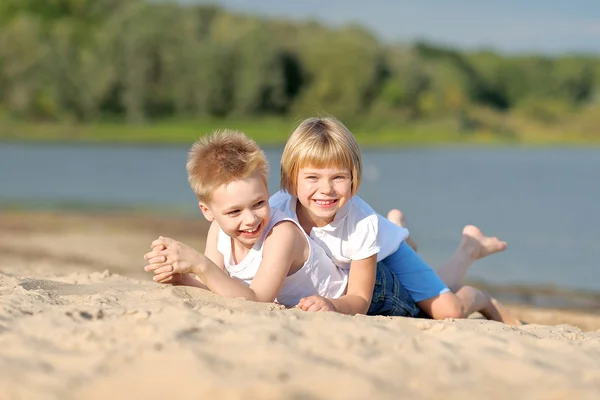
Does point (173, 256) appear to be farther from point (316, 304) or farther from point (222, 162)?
point (316, 304)

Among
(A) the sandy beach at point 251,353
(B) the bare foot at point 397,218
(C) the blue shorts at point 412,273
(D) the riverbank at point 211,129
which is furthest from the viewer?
(D) the riverbank at point 211,129

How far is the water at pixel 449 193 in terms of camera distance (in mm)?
12102

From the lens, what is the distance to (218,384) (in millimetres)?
2631

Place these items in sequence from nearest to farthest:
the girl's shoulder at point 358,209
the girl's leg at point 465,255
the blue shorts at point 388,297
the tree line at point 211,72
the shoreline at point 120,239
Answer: the girl's shoulder at point 358,209 → the blue shorts at point 388,297 → the girl's leg at point 465,255 → the shoreline at point 120,239 → the tree line at point 211,72

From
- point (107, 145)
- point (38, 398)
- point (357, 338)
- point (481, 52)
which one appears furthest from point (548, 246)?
point (481, 52)

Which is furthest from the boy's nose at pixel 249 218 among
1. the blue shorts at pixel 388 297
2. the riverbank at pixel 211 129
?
the riverbank at pixel 211 129

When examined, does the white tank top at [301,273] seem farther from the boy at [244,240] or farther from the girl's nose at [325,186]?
the girl's nose at [325,186]

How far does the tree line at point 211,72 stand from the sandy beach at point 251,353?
4146 centimetres

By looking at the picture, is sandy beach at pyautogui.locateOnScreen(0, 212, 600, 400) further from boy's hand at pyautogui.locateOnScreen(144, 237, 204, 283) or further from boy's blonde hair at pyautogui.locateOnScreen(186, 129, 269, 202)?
boy's blonde hair at pyautogui.locateOnScreen(186, 129, 269, 202)

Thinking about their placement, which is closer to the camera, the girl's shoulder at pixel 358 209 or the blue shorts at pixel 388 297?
the girl's shoulder at pixel 358 209

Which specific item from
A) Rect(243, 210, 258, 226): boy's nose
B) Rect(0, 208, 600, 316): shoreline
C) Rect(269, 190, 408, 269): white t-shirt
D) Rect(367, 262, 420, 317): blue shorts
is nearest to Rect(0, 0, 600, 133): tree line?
Rect(0, 208, 600, 316): shoreline

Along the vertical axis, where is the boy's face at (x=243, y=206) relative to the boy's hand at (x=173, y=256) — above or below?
above

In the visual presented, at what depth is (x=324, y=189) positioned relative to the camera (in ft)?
13.4

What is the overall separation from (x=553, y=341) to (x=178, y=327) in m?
1.58
